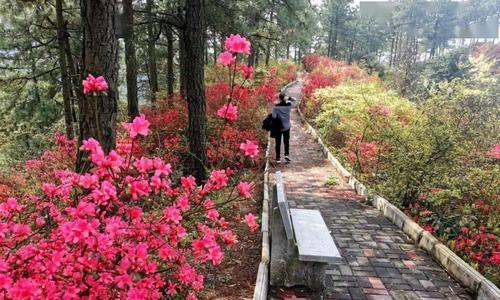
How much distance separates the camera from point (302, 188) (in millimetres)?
8031

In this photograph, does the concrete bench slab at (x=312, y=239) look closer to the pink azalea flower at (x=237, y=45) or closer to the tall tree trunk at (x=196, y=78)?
the pink azalea flower at (x=237, y=45)

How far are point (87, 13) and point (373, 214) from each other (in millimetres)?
5603

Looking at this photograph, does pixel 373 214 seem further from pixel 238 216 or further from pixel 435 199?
pixel 238 216

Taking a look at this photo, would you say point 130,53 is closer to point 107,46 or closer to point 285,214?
point 107,46

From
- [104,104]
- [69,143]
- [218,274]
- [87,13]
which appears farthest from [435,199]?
[69,143]

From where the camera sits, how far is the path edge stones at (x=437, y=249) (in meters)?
4.06

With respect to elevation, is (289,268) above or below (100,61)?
below

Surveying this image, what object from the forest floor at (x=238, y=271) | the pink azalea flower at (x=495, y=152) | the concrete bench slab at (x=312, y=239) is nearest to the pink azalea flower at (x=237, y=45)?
the concrete bench slab at (x=312, y=239)

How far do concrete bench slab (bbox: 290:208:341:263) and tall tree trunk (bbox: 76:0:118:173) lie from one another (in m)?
2.50

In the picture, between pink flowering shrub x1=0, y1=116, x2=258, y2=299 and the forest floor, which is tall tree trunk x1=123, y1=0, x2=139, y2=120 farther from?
pink flowering shrub x1=0, y1=116, x2=258, y2=299

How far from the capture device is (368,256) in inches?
199

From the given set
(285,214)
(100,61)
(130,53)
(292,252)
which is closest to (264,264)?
(292,252)

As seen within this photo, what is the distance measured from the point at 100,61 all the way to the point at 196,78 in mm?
3411

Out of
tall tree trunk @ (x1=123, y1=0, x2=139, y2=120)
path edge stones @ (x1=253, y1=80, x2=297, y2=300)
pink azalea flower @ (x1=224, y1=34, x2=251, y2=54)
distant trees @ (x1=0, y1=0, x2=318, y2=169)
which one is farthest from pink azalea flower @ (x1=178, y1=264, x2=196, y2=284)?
tall tree trunk @ (x1=123, y1=0, x2=139, y2=120)
